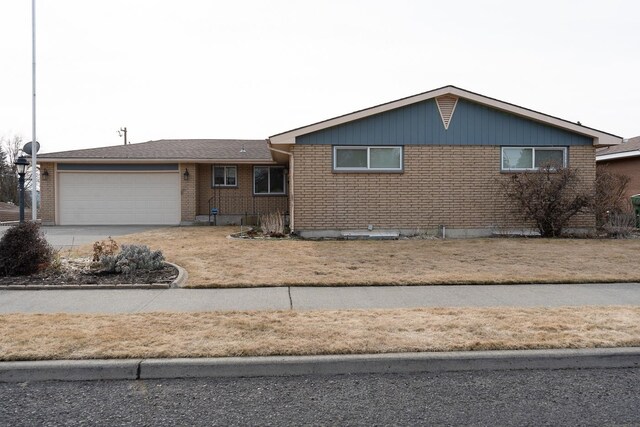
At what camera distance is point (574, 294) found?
7422 mm

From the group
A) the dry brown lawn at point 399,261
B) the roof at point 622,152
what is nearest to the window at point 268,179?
the dry brown lawn at point 399,261

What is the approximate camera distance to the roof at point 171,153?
67.4 feet

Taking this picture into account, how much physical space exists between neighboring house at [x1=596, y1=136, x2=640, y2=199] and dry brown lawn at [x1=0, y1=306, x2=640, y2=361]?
18.2m

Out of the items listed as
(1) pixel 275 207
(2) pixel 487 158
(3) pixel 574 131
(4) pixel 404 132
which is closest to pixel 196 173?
(1) pixel 275 207

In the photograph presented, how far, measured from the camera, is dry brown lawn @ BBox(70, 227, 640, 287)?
27.6ft

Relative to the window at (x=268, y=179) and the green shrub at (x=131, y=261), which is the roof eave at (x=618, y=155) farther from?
the green shrub at (x=131, y=261)

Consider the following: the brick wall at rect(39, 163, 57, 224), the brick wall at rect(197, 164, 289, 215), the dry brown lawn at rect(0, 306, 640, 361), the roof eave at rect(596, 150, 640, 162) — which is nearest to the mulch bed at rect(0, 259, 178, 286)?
the dry brown lawn at rect(0, 306, 640, 361)

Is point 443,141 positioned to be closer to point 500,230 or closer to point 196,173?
point 500,230

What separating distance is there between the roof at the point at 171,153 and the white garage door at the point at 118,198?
2.53 feet

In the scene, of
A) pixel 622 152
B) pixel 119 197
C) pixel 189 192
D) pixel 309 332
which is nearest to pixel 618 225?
pixel 622 152

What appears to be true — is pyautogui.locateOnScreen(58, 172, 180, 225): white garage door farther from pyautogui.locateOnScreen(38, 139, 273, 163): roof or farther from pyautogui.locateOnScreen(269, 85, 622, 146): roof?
pyautogui.locateOnScreen(269, 85, 622, 146): roof

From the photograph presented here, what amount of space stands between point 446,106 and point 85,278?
10542mm

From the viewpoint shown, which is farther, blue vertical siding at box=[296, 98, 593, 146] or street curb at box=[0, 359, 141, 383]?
blue vertical siding at box=[296, 98, 593, 146]

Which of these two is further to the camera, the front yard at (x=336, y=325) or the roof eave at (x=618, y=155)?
the roof eave at (x=618, y=155)
